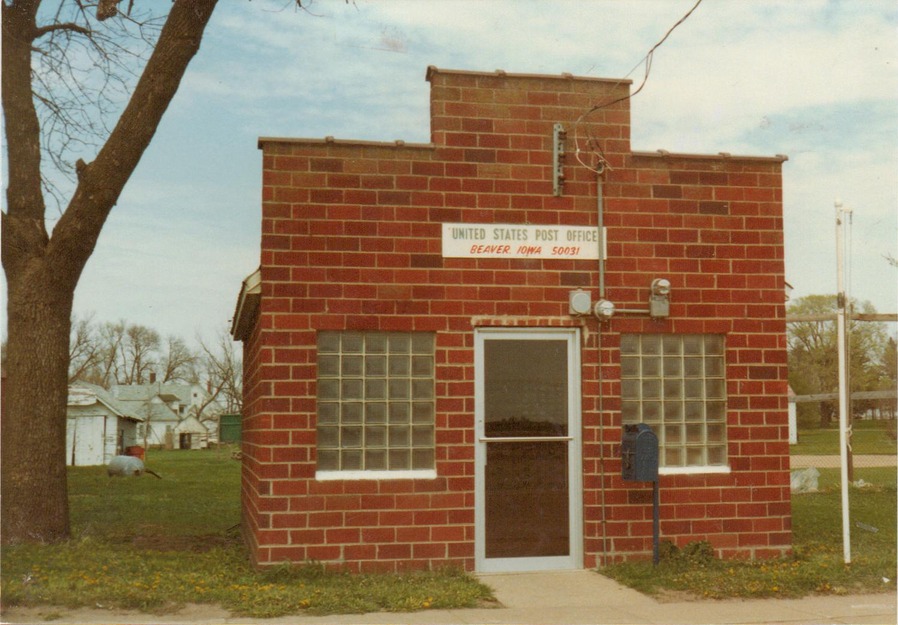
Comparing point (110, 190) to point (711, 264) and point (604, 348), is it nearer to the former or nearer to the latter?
point (604, 348)

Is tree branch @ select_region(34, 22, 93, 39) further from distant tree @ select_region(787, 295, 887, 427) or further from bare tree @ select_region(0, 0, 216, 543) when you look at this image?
distant tree @ select_region(787, 295, 887, 427)

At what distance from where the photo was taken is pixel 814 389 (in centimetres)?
5556

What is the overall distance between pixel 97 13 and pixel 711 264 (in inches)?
352

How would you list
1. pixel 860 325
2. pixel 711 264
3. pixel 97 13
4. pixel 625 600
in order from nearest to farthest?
1. pixel 625 600
2. pixel 711 264
3. pixel 97 13
4. pixel 860 325

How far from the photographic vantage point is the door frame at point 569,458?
972 cm

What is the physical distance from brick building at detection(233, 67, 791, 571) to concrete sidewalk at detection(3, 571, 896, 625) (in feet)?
4.16

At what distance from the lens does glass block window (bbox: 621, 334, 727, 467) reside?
1020 centimetres

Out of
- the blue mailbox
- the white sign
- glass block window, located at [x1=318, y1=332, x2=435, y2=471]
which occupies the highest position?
the white sign

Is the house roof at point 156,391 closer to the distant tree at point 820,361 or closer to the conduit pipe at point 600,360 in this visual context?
the distant tree at point 820,361

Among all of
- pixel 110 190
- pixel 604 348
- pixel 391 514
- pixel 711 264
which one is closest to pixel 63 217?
pixel 110 190

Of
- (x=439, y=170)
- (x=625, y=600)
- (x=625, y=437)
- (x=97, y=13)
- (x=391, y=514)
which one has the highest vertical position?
(x=97, y=13)

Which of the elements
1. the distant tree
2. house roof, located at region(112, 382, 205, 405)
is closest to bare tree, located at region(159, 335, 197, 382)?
house roof, located at region(112, 382, 205, 405)

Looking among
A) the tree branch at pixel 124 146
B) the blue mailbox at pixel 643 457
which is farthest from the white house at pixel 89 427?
the blue mailbox at pixel 643 457

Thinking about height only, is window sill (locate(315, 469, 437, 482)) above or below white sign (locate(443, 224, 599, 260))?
below
